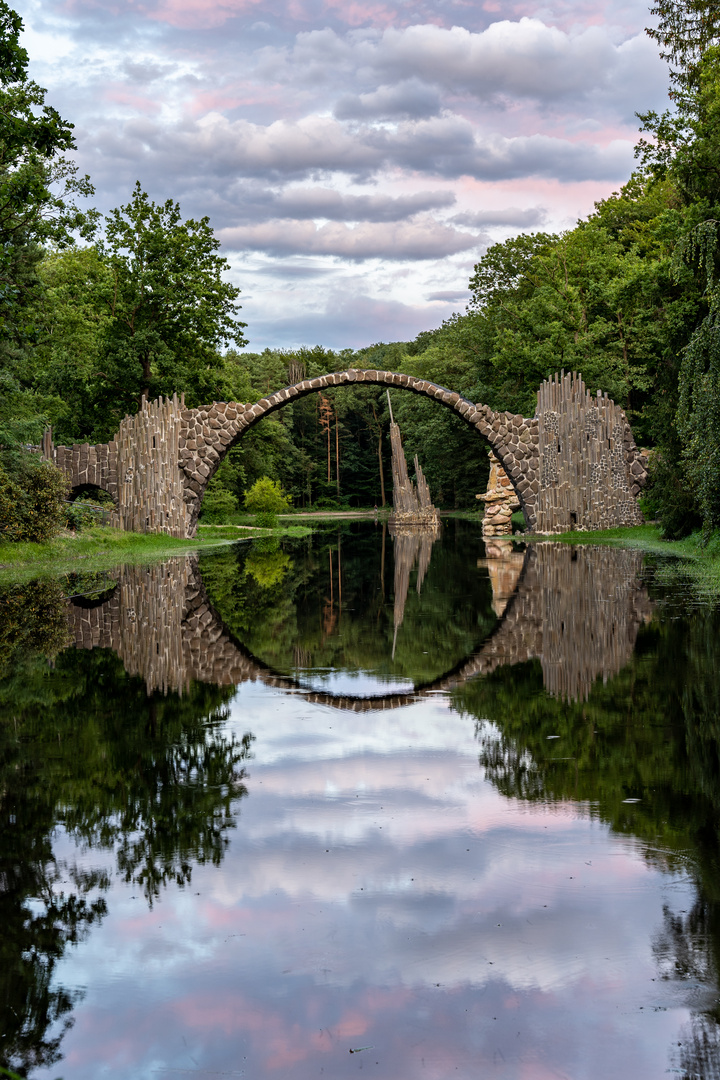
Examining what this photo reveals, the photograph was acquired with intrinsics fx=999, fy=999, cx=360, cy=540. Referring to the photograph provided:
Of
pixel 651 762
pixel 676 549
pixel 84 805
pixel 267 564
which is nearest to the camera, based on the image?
pixel 84 805

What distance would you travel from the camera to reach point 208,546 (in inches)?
1229

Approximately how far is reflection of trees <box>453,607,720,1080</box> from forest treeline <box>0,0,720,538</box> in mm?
11549

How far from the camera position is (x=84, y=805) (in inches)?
191

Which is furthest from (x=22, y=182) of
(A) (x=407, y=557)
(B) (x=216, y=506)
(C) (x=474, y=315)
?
(C) (x=474, y=315)

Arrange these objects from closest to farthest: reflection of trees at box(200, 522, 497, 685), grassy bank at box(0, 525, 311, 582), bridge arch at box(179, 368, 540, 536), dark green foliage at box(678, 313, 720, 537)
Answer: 1. reflection of trees at box(200, 522, 497, 685)
2. dark green foliage at box(678, 313, 720, 537)
3. grassy bank at box(0, 525, 311, 582)
4. bridge arch at box(179, 368, 540, 536)

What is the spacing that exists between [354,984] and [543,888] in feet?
3.17

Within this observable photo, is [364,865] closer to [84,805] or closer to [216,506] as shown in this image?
[84,805]

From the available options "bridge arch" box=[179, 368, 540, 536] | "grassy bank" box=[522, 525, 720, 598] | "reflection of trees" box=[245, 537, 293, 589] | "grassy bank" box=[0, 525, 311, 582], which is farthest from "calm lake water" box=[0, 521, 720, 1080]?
"bridge arch" box=[179, 368, 540, 536]

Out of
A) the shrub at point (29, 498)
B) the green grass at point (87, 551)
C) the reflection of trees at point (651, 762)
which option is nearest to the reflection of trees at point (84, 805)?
the reflection of trees at point (651, 762)

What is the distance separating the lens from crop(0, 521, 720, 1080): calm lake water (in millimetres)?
2771

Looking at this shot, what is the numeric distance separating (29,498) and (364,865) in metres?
19.3

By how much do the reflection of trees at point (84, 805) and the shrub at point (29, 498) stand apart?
14.2m

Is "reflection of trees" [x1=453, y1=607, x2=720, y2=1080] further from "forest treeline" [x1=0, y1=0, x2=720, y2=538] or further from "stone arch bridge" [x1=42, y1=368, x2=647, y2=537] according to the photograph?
"stone arch bridge" [x1=42, y1=368, x2=647, y2=537]

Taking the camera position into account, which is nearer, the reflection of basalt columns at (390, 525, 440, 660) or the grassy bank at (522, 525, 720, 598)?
the reflection of basalt columns at (390, 525, 440, 660)
